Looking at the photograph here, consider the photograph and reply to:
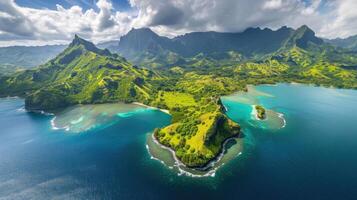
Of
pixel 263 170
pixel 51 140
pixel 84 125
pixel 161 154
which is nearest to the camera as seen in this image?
pixel 263 170

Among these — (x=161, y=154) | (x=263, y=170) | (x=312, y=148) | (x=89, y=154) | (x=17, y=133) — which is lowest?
(x=17, y=133)

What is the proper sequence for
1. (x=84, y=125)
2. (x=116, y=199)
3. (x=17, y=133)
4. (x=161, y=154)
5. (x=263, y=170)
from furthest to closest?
(x=84, y=125) < (x=17, y=133) < (x=161, y=154) < (x=263, y=170) < (x=116, y=199)

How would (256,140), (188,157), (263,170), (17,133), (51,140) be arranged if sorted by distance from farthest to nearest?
(17,133)
(51,140)
(256,140)
(188,157)
(263,170)

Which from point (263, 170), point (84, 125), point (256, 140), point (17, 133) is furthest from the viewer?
point (84, 125)

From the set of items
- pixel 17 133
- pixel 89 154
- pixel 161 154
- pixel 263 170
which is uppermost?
pixel 263 170

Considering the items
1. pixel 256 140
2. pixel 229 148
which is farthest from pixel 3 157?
pixel 256 140

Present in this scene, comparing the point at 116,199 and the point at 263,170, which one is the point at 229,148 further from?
the point at 116,199

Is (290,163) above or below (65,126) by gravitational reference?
above

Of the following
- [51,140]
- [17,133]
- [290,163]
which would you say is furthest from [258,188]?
[17,133]

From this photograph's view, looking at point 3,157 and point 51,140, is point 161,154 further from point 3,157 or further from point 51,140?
point 3,157

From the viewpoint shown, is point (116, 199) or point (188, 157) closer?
point (116, 199)
